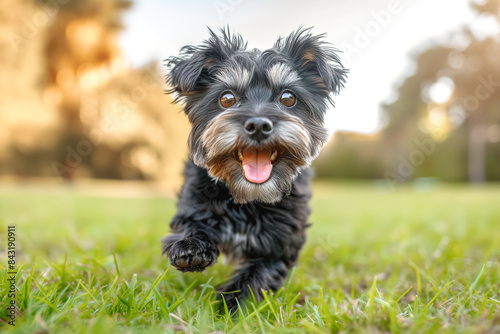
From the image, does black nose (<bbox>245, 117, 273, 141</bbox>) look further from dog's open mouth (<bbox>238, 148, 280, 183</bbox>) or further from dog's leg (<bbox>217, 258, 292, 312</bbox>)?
dog's leg (<bbox>217, 258, 292, 312</bbox>)

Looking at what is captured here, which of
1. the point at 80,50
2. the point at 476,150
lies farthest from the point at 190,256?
the point at 476,150

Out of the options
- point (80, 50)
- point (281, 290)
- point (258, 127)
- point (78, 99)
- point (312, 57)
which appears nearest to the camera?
point (258, 127)

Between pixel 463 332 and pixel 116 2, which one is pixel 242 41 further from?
pixel 116 2

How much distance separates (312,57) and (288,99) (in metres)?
0.43

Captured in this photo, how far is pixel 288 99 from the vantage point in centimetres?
294

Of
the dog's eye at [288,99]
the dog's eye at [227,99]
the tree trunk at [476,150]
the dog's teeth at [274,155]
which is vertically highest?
the dog's eye at [288,99]

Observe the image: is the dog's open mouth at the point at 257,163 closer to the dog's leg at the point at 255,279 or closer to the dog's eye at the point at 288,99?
the dog's eye at the point at 288,99

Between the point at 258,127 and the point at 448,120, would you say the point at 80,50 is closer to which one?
the point at 448,120

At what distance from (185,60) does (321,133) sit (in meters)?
1.17

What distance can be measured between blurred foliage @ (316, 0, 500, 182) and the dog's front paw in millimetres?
18558

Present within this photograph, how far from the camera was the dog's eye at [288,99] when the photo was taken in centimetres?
292

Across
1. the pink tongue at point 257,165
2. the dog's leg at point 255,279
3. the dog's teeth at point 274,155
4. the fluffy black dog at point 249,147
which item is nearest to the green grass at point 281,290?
the dog's leg at point 255,279

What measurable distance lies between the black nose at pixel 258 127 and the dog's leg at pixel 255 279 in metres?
0.95

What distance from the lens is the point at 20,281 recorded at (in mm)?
2381
